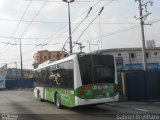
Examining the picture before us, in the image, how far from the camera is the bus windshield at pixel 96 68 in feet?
53.4

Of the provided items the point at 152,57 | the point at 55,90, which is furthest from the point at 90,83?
the point at 152,57

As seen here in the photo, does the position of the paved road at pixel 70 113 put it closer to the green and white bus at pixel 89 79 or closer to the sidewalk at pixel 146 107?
the sidewalk at pixel 146 107

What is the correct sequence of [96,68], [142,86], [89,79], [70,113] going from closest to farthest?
[89,79]
[96,68]
[70,113]
[142,86]

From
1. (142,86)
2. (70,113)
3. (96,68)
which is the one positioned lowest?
(70,113)

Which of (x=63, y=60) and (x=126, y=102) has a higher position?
(x=63, y=60)

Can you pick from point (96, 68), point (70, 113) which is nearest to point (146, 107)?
point (96, 68)

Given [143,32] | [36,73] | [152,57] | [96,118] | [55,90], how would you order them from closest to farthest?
[96,118], [55,90], [36,73], [143,32], [152,57]

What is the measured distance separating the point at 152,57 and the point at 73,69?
71.3 m

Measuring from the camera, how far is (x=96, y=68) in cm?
1645

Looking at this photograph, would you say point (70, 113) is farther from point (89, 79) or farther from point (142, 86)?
point (142, 86)

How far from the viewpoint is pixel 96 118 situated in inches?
561

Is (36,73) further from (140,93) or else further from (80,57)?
(80,57)

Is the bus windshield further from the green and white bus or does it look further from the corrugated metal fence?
the corrugated metal fence

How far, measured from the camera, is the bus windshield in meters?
16.3
